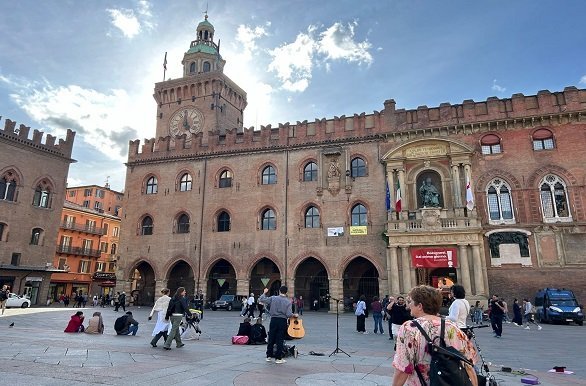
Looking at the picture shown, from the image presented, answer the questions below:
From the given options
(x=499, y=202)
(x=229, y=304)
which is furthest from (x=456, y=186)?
(x=229, y=304)

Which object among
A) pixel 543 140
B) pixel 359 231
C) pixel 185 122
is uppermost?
pixel 185 122

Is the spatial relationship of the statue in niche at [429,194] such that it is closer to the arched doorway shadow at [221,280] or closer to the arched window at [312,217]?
the arched window at [312,217]

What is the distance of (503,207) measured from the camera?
83.4ft

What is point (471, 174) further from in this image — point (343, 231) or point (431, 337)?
point (431, 337)

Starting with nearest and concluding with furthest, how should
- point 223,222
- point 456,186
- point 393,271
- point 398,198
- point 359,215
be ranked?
point 393,271, point 456,186, point 398,198, point 359,215, point 223,222

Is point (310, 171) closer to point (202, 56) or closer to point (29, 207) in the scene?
point (202, 56)

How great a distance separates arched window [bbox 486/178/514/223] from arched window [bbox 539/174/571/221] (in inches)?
73.4

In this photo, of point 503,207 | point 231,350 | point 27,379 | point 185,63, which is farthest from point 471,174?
point 185,63

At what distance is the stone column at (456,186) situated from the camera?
1010 inches

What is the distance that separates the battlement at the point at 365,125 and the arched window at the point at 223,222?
5.24 m

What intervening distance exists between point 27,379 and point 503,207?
26112 millimetres

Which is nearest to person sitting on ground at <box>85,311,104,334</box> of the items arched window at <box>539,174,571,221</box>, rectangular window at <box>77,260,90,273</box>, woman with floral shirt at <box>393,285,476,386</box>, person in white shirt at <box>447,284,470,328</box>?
person in white shirt at <box>447,284,470,328</box>

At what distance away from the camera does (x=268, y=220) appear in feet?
101

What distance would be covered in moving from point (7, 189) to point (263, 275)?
70.7ft
